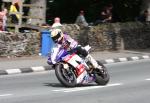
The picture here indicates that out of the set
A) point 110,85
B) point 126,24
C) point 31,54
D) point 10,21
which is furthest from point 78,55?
point 126,24

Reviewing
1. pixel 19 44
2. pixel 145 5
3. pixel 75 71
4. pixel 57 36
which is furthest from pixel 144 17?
pixel 57 36

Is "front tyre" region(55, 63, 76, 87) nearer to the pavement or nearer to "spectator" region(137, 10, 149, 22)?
the pavement

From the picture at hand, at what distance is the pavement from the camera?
67.8 feet

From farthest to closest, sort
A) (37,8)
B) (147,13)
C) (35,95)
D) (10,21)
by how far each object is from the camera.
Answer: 1. (147,13)
2. (37,8)
3. (10,21)
4. (35,95)

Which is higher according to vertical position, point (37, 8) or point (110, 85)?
point (37, 8)

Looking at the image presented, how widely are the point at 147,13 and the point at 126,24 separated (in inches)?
115

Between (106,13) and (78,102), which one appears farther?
(106,13)

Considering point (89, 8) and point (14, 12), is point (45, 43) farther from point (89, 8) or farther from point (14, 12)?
point (89, 8)

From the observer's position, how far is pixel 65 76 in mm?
14781

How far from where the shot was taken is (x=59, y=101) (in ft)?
40.5

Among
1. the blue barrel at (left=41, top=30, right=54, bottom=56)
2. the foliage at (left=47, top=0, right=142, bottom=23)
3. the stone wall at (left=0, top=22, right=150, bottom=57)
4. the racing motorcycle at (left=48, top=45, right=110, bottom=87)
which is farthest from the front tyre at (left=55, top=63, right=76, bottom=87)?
the foliage at (left=47, top=0, right=142, bottom=23)

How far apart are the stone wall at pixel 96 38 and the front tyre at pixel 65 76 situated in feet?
30.1

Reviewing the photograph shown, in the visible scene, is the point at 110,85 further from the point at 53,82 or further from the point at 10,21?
the point at 10,21

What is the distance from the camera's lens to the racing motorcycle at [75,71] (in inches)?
578
